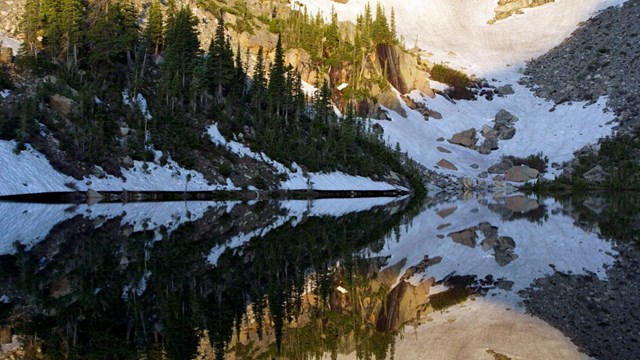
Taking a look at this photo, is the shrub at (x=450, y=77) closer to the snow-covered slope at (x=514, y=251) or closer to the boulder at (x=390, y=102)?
the boulder at (x=390, y=102)

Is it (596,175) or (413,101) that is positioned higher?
(413,101)

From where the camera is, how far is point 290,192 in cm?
7200

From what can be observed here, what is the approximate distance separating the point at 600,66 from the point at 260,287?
13879 centimetres

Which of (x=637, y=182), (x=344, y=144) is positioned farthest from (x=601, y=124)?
(x=344, y=144)

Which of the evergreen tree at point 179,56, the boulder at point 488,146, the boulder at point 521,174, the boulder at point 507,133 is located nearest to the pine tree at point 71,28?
the evergreen tree at point 179,56

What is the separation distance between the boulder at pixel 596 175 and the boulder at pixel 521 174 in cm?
886

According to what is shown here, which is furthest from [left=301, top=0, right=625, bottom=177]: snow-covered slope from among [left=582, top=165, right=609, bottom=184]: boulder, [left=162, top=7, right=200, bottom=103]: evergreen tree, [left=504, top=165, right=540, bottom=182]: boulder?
[left=162, top=7, right=200, bottom=103]: evergreen tree

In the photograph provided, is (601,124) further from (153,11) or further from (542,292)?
(542,292)

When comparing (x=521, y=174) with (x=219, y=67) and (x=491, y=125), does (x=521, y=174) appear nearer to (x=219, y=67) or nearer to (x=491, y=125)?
(x=491, y=125)

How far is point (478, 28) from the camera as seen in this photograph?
182 metres

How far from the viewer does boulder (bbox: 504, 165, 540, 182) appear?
11338 cm

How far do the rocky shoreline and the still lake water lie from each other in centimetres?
54

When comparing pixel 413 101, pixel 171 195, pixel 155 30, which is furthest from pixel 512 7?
pixel 171 195

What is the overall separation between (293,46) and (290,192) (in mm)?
57238
